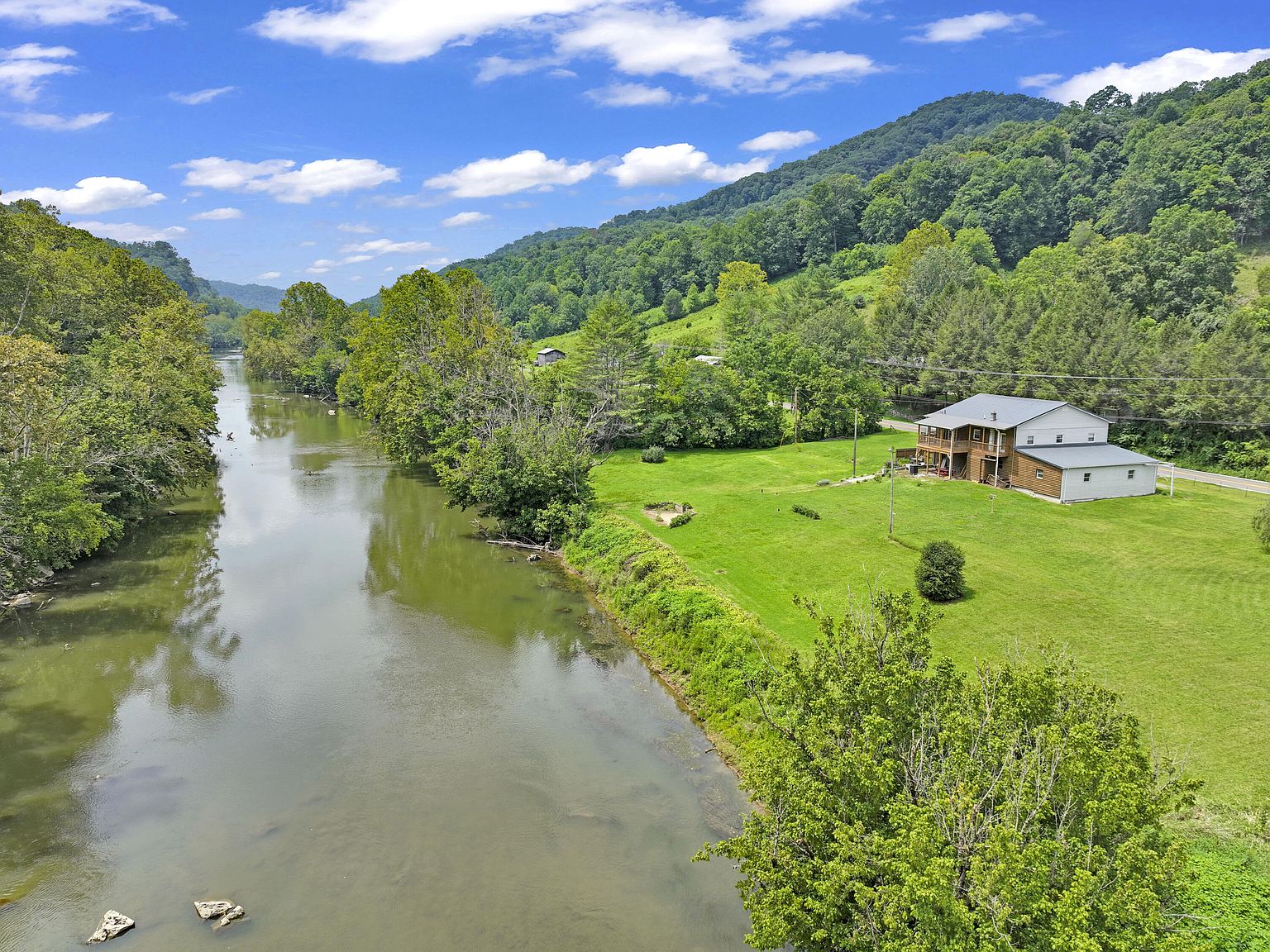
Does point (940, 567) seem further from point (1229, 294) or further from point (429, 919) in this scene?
point (1229, 294)

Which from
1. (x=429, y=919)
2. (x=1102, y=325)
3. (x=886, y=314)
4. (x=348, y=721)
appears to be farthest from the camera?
(x=886, y=314)

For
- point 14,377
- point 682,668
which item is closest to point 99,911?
point 682,668

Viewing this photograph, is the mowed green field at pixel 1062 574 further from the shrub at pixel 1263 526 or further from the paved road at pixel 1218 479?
the paved road at pixel 1218 479

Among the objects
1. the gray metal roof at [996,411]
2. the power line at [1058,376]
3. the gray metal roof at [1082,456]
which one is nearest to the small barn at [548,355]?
the power line at [1058,376]

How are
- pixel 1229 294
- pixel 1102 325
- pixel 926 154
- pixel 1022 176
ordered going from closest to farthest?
pixel 1102 325
pixel 1229 294
pixel 1022 176
pixel 926 154

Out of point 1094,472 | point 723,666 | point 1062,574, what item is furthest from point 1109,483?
point 723,666

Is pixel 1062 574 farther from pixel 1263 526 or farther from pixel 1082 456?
pixel 1082 456

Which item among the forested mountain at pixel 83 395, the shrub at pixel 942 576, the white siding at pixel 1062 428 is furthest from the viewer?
the white siding at pixel 1062 428
